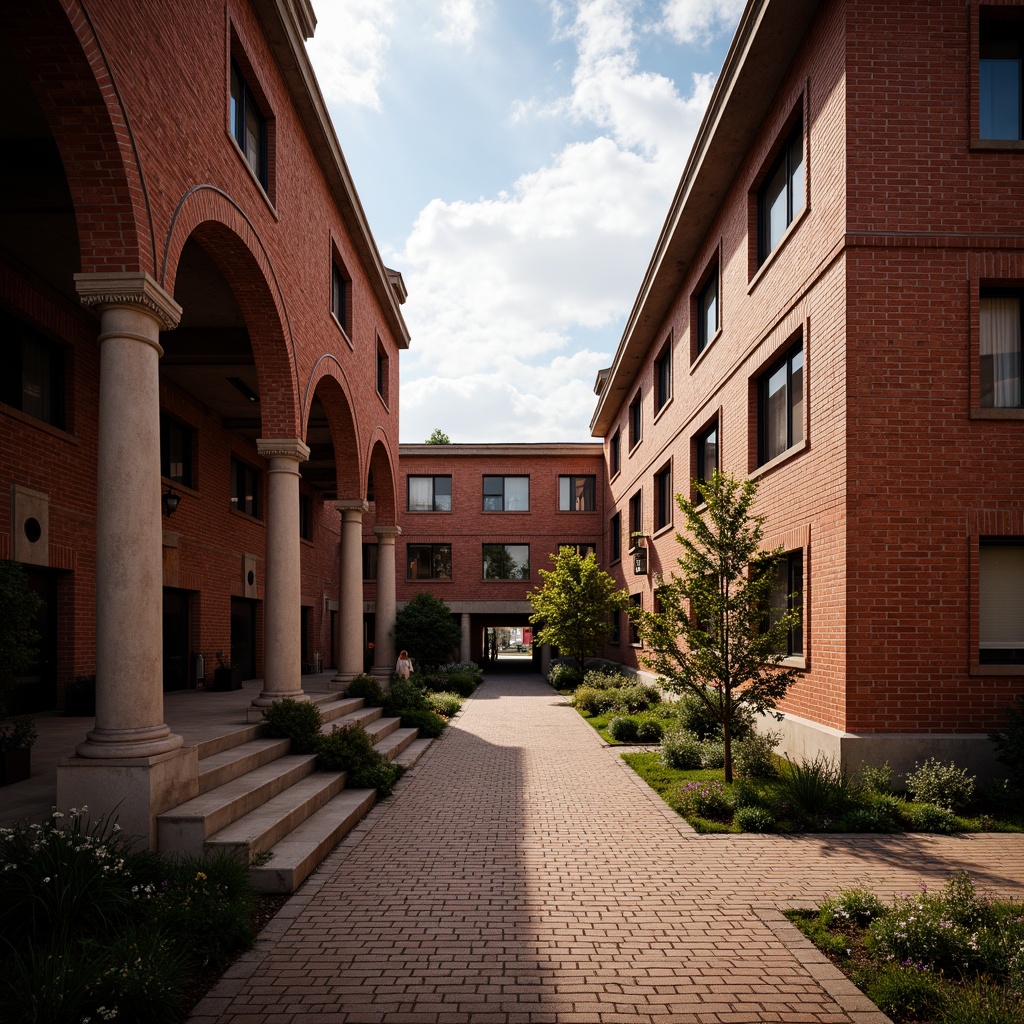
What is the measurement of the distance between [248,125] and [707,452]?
1147 centimetres

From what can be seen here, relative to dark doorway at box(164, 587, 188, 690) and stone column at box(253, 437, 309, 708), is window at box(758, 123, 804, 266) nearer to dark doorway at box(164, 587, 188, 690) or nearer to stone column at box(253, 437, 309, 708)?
stone column at box(253, 437, 309, 708)

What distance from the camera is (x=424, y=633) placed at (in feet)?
87.8

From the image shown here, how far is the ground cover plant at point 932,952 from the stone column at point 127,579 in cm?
547

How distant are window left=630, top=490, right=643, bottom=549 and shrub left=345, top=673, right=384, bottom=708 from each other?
11852 mm

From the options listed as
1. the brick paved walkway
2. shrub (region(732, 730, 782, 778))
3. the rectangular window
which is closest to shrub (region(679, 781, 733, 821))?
the brick paved walkway

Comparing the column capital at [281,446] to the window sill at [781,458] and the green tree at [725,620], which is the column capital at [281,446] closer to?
the green tree at [725,620]

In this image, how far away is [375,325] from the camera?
2052 centimetres

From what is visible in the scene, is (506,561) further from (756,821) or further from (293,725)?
(756,821)

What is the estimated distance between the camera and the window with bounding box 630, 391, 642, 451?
26.9 metres

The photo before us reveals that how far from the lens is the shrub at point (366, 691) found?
15.6m

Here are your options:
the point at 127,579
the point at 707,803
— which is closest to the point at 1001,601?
the point at 707,803

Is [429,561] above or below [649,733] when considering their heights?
above

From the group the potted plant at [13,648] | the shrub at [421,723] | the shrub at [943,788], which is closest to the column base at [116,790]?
the potted plant at [13,648]

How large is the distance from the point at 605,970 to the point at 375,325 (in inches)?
702
